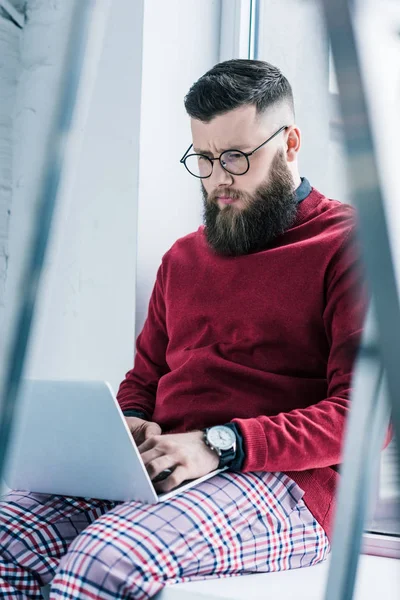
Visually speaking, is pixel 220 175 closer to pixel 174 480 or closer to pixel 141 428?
pixel 141 428

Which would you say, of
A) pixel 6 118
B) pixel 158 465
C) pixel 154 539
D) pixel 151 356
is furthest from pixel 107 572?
pixel 6 118

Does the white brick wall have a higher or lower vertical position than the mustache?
higher

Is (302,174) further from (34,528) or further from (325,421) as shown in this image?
(34,528)

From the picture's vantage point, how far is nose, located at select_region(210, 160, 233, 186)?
56.6 inches

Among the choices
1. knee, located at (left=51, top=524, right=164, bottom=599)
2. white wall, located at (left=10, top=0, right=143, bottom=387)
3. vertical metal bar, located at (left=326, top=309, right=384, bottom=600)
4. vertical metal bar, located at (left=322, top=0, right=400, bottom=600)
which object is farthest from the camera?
white wall, located at (left=10, top=0, right=143, bottom=387)

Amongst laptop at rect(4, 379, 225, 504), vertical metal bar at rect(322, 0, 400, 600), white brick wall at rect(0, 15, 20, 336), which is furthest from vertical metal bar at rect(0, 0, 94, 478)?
white brick wall at rect(0, 15, 20, 336)

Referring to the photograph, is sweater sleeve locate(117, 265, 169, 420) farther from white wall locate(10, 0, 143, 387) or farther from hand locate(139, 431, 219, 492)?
hand locate(139, 431, 219, 492)

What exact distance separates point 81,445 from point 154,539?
16 centimetres

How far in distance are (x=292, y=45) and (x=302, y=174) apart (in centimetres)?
31

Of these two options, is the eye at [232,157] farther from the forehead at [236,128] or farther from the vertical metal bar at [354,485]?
the vertical metal bar at [354,485]

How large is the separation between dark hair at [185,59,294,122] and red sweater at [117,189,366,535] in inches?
8.3

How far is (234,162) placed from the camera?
4.69 ft

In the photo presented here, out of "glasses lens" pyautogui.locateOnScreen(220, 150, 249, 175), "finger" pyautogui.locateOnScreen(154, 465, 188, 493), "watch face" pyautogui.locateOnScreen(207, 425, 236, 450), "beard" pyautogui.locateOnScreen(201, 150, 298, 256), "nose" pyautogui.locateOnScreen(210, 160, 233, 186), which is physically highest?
"glasses lens" pyautogui.locateOnScreen(220, 150, 249, 175)

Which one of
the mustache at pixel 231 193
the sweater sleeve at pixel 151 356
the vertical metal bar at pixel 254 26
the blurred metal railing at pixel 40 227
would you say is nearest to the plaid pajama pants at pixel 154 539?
the sweater sleeve at pixel 151 356
